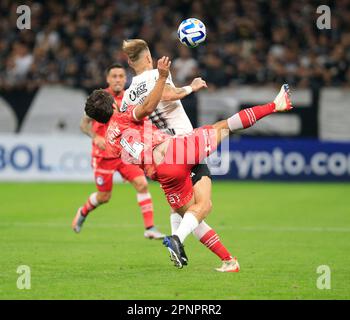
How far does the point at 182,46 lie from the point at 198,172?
562 inches

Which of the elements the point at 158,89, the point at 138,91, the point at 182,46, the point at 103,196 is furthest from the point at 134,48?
the point at 182,46

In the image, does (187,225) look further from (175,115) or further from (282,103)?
(282,103)

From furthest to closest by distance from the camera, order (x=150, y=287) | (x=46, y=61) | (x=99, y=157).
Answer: (x=46, y=61)
(x=99, y=157)
(x=150, y=287)

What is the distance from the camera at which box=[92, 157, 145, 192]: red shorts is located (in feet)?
44.4

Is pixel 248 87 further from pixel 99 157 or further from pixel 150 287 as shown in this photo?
pixel 150 287

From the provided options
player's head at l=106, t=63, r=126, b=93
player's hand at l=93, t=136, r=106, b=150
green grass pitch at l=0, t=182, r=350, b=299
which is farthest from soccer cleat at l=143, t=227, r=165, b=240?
player's head at l=106, t=63, r=126, b=93

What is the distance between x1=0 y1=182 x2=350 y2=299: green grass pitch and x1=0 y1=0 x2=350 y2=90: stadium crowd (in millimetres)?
4275

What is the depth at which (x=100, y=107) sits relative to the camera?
9555 millimetres

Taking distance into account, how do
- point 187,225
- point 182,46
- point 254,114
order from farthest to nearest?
point 182,46 < point 254,114 < point 187,225

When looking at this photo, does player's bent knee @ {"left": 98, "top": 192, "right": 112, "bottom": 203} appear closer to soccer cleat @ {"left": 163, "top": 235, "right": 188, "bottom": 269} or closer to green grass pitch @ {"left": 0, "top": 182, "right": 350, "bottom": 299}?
green grass pitch @ {"left": 0, "top": 182, "right": 350, "bottom": 299}

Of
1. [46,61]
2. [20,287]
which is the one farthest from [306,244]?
[46,61]

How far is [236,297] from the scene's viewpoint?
27.1 ft

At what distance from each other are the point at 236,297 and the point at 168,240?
1.08 meters

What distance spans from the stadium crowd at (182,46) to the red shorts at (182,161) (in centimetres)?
1325
